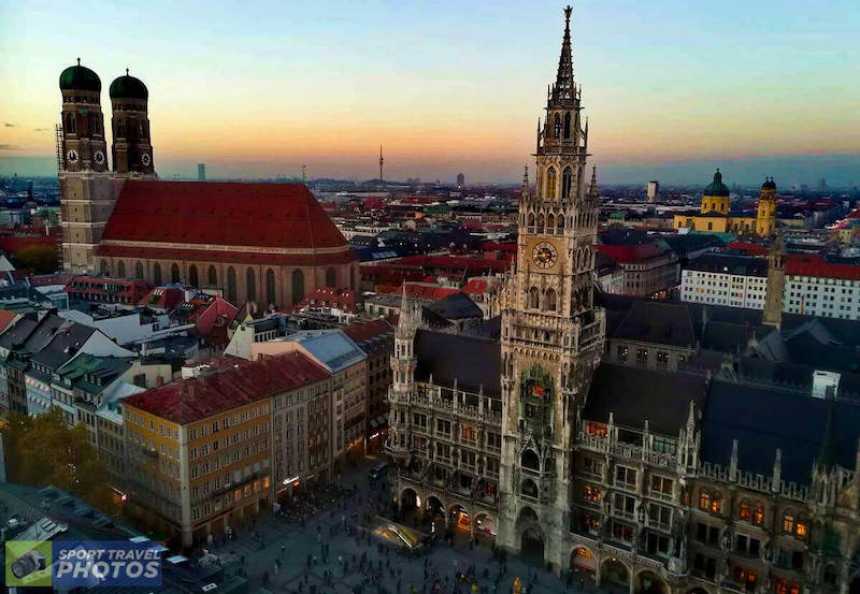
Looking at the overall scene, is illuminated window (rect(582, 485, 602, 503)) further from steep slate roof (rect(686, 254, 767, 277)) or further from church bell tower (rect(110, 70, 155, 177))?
church bell tower (rect(110, 70, 155, 177))

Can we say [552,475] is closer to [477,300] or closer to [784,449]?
[784,449]

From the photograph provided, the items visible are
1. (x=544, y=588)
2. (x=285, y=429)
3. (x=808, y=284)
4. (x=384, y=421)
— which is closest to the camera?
(x=544, y=588)

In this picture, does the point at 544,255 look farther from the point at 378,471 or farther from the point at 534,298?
the point at 378,471

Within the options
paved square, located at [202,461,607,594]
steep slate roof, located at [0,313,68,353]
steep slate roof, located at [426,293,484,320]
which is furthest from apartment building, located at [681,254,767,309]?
steep slate roof, located at [0,313,68,353]

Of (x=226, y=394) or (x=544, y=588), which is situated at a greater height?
(x=226, y=394)

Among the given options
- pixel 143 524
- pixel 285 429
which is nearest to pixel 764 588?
pixel 285 429

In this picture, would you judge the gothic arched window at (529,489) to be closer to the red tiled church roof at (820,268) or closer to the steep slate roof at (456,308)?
the steep slate roof at (456,308)

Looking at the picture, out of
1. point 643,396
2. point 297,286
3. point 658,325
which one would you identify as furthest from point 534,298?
point 297,286

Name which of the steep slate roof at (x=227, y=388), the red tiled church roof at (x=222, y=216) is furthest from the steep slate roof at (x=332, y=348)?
the red tiled church roof at (x=222, y=216)
